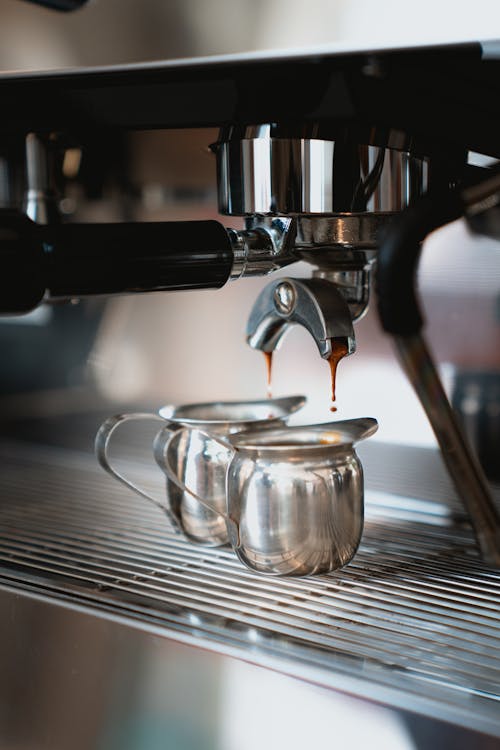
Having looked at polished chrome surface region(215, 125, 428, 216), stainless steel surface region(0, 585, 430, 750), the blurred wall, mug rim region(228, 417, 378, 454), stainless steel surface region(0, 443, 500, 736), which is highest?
the blurred wall

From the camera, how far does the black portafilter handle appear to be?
0.40 m

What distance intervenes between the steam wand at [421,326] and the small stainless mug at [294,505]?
0.26ft

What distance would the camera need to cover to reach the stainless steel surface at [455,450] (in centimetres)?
41

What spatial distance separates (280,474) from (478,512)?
0.11 meters

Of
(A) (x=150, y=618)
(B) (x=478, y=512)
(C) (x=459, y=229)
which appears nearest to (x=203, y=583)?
(A) (x=150, y=618)

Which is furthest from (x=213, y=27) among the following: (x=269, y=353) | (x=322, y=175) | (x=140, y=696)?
(x=140, y=696)

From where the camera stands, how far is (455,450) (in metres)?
0.43

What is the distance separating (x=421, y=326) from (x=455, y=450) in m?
0.07

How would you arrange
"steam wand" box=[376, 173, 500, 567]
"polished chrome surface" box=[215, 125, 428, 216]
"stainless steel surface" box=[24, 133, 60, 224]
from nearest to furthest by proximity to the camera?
"steam wand" box=[376, 173, 500, 567] → "polished chrome surface" box=[215, 125, 428, 216] → "stainless steel surface" box=[24, 133, 60, 224]

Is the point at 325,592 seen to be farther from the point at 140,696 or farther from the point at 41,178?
the point at 41,178

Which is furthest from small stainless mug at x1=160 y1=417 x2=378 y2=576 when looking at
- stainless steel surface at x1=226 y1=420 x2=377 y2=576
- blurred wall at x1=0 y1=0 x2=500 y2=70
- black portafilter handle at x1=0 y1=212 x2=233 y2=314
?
blurred wall at x1=0 y1=0 x2=500 y2=70

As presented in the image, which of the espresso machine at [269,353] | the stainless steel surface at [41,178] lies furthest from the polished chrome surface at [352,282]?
the stainless steel surface at [41,178]

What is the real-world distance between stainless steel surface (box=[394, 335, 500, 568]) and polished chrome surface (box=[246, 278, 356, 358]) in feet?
0.30

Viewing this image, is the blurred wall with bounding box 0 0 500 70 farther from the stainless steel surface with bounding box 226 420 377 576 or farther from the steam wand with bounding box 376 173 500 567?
the stainless steel surface with bounding box 226 420 377 576
